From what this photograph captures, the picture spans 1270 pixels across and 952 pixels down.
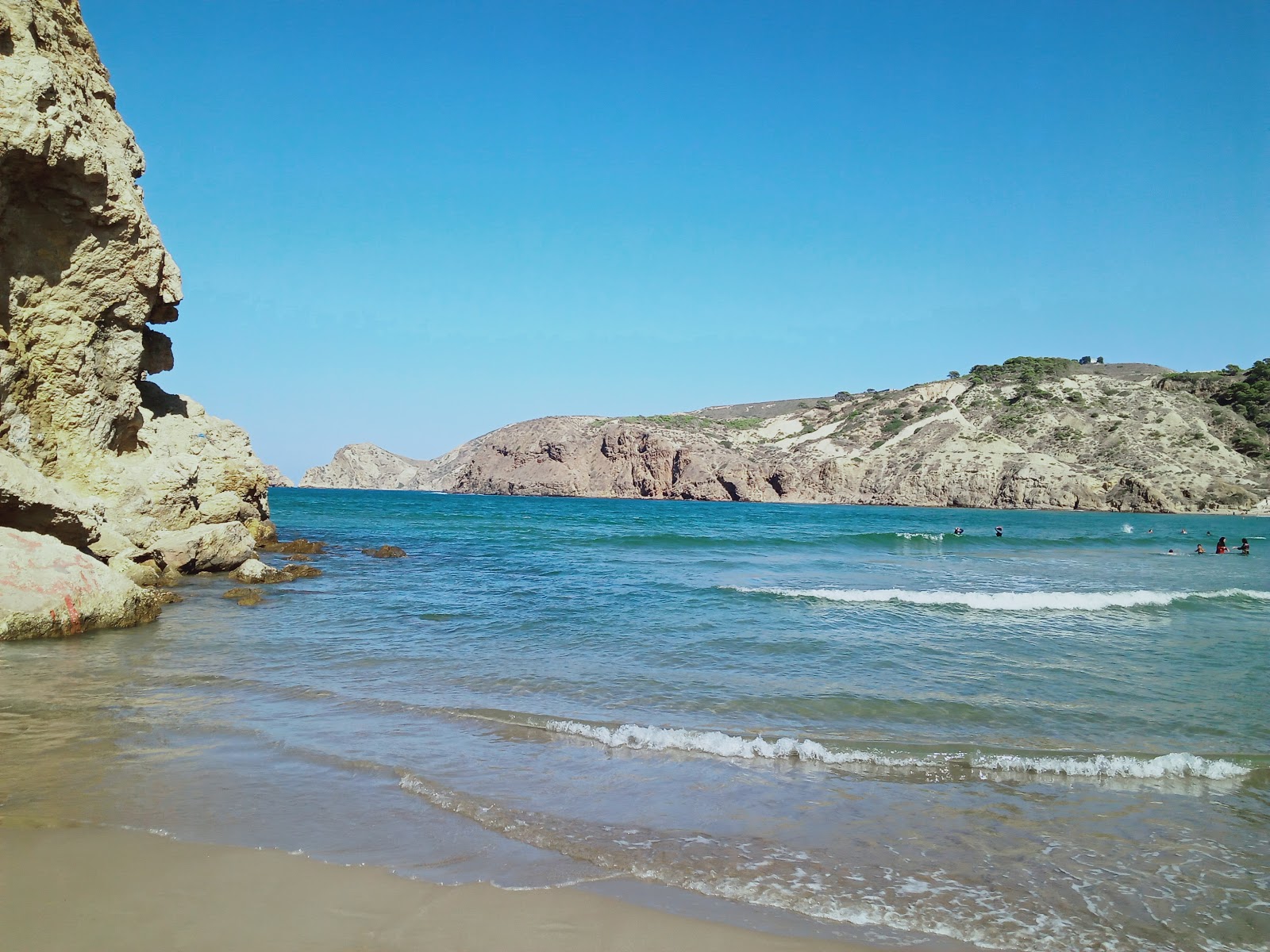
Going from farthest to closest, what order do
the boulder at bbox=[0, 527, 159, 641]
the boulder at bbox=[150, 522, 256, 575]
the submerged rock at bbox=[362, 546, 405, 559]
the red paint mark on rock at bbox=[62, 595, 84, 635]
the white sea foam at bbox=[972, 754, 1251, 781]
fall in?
the submerged rock at bbox=[362, 546, 405, 559], the boulder at bbox=[150, 522, 256, 575], the red paint mark on rock at bbox=[62, 595, 84, 635], the boulder at bbox=[0, 527, 159, 641], the white sea foam at bbox=[972, 754, 1251, 781]

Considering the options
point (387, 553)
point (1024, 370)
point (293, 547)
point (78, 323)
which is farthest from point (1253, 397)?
point (78, 323)

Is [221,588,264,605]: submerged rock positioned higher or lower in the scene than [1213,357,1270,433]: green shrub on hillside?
lower

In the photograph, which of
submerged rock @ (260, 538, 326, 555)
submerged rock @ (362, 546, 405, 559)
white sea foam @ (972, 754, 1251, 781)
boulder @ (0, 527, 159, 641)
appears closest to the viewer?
white sea foam @ (972, 754, 1251, 781)

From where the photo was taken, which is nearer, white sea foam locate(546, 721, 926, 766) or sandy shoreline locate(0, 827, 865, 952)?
sandy shoreline locate(0, 827, 865, 952)

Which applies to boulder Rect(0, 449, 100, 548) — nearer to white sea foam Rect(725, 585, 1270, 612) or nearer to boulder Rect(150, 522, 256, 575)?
boulder Rect(150, 522, 256, 575)

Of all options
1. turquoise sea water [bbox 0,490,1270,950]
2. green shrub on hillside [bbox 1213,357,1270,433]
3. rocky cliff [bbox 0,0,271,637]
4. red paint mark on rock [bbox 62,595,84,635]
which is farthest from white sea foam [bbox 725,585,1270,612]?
green shrub on hillside [bbox 1213,357,1270,433]

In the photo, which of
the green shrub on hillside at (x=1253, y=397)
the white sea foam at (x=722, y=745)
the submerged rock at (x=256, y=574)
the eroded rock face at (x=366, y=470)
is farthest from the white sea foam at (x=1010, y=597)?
the eroded rock face at (x=366, y=470)

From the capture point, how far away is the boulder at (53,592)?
368 inches

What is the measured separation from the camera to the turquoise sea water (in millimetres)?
4273

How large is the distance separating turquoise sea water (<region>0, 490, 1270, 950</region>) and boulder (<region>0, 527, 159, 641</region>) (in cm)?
46

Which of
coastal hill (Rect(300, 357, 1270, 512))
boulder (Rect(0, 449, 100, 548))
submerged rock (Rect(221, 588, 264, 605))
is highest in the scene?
coastal hill (Rect(300, 357, 1270, 512))

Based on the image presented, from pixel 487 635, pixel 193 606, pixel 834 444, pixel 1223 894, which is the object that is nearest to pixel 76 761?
pixel 487 635

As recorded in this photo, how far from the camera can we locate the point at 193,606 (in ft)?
43.1

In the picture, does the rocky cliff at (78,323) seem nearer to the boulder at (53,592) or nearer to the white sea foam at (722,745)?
the boulder at (53,592)
